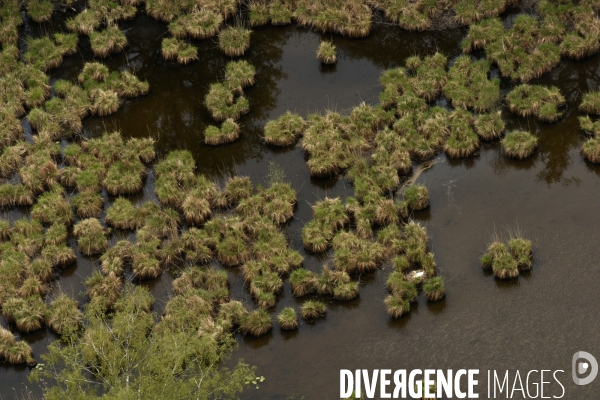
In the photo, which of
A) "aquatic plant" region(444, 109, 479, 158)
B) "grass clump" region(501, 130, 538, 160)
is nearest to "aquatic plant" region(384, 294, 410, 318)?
"aquatic plant" region(444, 109, 479, 158)

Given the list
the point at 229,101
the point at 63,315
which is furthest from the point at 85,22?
the point at 63,315

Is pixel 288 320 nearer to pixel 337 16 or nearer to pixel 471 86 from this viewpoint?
pixel 471 86

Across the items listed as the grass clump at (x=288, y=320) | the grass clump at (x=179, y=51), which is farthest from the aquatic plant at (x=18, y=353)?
the grass clump at (x=179, y=51)

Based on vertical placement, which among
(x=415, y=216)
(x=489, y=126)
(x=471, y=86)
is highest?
(x=471, y=86)

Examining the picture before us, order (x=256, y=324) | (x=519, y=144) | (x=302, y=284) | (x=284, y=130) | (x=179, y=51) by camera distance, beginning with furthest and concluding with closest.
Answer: (x=179, y=51) < (x=284, y=130) < (x=519, y=144) < (x=302, y=284) < (x=256, y=324)

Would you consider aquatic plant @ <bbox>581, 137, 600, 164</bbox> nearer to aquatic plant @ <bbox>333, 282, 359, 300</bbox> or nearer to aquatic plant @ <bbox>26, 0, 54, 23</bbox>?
aquatic plant @ <bbox>333, 282, 359, 300</bbox>

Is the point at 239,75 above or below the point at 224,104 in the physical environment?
above
